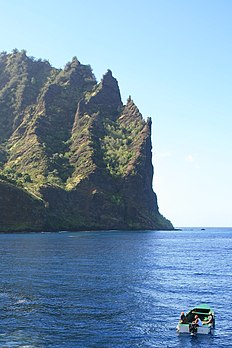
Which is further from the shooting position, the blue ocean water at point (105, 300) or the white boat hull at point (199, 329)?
the white boat hull at point (199, 329)

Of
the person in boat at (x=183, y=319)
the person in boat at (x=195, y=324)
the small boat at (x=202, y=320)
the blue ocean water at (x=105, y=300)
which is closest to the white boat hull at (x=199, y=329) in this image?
the small boat at (x=202, y=320)

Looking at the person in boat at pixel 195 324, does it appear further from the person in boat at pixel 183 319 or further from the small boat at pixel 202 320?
the person in boat at pixel 183 319

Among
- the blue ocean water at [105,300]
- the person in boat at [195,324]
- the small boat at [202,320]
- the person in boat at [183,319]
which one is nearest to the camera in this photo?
the blue ocean water at [105,300]

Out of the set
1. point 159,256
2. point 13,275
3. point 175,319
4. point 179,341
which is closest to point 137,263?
point 159,256

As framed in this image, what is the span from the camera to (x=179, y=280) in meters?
91.9

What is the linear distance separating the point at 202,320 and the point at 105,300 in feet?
56.8

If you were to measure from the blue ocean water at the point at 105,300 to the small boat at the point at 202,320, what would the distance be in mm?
1054

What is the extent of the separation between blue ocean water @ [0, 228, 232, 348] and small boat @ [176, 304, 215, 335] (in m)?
1.05

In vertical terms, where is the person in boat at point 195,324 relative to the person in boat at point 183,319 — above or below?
below

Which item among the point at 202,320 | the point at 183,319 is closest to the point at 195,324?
the point at 183,319

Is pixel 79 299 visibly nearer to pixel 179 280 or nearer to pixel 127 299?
pixel 127 299

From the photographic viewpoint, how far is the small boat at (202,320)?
52719 mm

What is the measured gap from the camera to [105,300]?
6862cm

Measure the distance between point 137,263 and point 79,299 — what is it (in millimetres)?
53717
